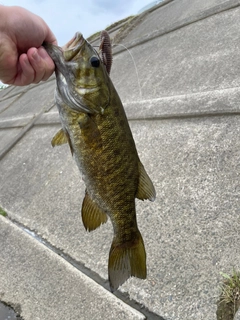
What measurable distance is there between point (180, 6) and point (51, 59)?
582 cm

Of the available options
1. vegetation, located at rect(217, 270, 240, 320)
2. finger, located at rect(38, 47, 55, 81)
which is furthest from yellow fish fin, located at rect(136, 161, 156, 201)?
vegetation, located at rect(217, 270, 240, 320)

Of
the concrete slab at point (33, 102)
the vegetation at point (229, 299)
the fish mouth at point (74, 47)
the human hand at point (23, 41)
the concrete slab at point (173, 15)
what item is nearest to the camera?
the fish mouth at point (74, 47)

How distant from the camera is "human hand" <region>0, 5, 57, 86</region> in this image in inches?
71.9

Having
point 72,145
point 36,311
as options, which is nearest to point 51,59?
point 72,145

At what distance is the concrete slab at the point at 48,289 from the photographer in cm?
258

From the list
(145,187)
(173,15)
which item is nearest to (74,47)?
(145,187)

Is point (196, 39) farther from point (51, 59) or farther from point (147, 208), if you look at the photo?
point (51, 59)

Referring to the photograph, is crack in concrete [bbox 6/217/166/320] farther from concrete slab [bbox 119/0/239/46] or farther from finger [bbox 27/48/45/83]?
concrete slab [bbox 119/0/239/46]

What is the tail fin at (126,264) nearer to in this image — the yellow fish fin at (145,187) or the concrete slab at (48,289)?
the yellow fish fin at (145,187)

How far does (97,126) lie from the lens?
5.76ft

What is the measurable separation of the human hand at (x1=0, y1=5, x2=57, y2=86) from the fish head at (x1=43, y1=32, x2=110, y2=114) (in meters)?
0.11

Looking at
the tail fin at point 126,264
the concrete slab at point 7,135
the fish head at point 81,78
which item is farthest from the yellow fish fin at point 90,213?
the concrete slab at point 7,135

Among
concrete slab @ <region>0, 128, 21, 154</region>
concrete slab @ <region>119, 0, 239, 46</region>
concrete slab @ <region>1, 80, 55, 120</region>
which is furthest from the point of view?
concrete slab @ <region>1, 80, 55, 120</region>

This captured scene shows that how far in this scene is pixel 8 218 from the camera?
4.07m
